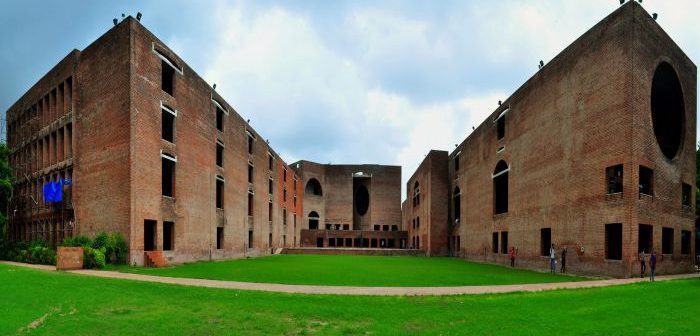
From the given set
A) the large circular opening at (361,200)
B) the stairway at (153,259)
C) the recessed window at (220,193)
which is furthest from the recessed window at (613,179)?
the large circular opening at (361,200)

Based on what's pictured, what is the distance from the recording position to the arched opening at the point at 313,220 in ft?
258

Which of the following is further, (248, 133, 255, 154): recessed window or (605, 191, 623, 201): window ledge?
(248, 133, 255, 154): recessed window

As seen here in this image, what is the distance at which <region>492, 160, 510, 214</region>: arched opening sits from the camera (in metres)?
34.0

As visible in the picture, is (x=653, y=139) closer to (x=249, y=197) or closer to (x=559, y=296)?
(x=559, y=296)

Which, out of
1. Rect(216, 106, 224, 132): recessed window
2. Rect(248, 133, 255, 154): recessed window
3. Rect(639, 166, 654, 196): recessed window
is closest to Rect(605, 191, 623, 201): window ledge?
Rect(639, 166, 654, 196): recessed window

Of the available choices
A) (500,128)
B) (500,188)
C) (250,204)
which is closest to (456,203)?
(500,188)

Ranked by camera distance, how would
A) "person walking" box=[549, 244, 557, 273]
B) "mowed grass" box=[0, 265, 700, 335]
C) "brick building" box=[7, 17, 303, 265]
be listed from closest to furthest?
1. "mowed grass" box=[0, 265, 700, 335]
2. "brick building" box=[7, 17, 303, 265]
3. "person walking" box=[549, 244, 557, 273]

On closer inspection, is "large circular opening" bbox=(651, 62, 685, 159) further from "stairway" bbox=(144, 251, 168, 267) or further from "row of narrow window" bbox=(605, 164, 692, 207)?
"stairway" bbox=(144, 251, 168, 267)

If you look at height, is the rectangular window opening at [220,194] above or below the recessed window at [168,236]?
above

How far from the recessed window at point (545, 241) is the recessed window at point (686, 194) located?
7165 millimetres

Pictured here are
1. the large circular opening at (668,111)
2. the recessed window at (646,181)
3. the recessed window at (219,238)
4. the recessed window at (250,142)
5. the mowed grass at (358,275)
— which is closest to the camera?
the mowed grass at (358,275)

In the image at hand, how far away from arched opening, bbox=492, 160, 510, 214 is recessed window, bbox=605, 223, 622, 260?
1178 cm

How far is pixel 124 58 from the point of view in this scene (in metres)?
23.7

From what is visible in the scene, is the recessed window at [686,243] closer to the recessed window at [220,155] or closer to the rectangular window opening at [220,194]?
the rectangular window opening at [220,194]
